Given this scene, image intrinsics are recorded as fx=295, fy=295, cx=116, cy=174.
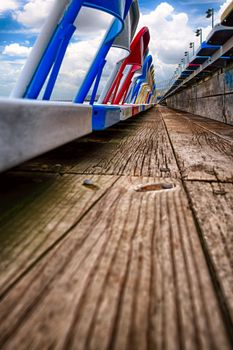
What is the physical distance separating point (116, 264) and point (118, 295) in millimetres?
79

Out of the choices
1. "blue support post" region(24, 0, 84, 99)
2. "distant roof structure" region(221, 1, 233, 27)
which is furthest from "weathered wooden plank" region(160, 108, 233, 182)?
"distant roof structure" region(221, 1, 233, 27)

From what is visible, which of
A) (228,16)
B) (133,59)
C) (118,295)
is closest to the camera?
(118,295)

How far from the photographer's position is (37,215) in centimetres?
68

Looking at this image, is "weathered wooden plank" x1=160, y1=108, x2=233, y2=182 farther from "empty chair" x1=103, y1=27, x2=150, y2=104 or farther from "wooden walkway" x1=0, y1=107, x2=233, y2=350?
"empty chair" x1=103, y1=27, x2=150, y2=104

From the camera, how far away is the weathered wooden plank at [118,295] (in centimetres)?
33

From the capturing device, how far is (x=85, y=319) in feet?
1.16

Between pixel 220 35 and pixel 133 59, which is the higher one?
pixel 220 35

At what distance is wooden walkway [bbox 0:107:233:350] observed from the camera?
34cm

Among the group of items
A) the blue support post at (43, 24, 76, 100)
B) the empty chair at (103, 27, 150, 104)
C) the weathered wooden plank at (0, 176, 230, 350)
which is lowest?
the weathered wooden plank at (0, 176, 230, 350)

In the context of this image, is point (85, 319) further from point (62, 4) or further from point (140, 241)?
point (62, 4)

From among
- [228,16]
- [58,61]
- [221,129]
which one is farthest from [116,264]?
[228,16]

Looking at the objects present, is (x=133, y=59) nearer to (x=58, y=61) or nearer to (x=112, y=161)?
(x=58, y=61)

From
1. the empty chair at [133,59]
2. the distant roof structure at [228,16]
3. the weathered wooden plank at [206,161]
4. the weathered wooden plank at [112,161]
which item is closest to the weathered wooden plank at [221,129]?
the weathered wooden plank at [206,161]

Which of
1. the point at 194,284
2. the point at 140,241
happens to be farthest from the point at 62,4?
the point at 194,284
